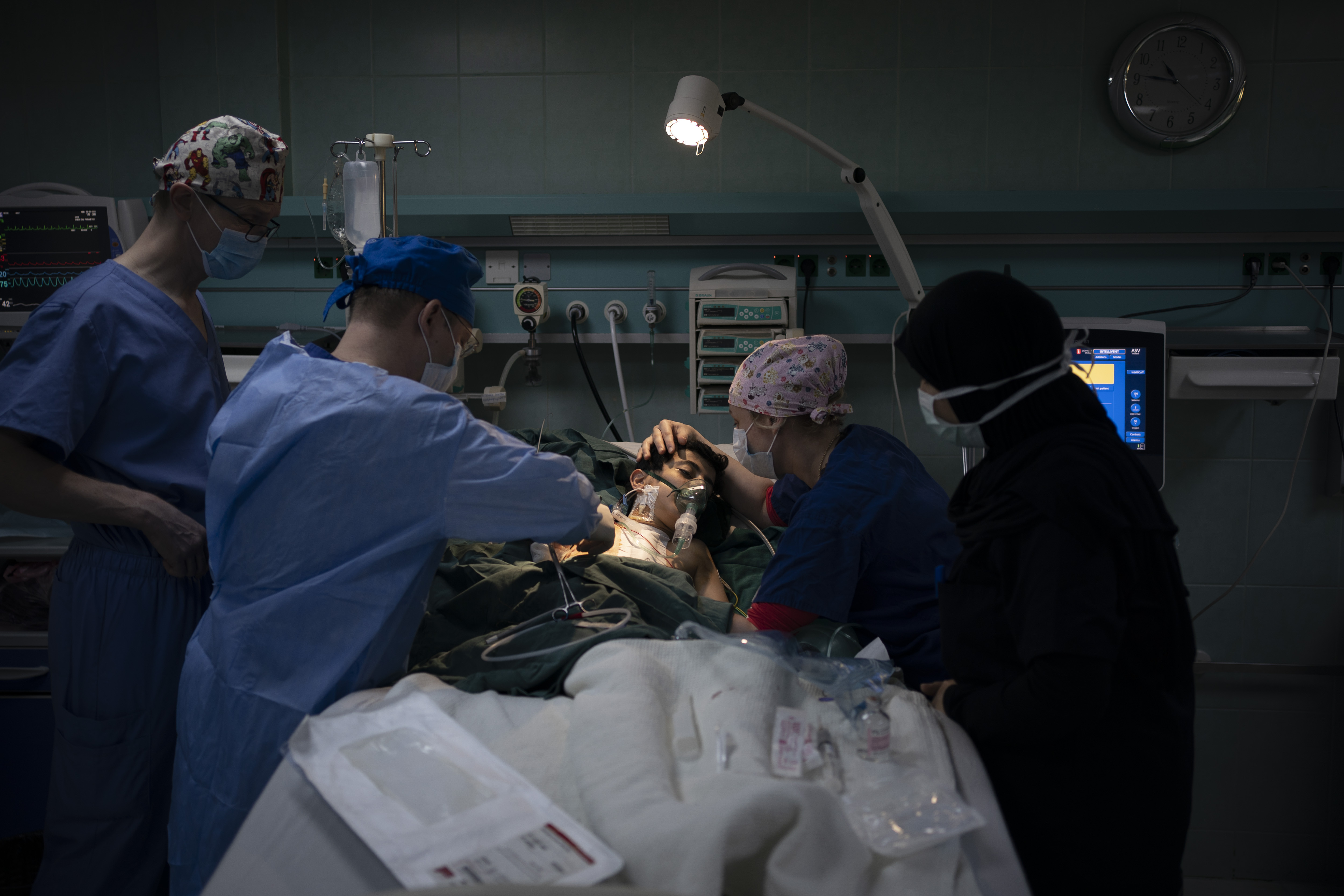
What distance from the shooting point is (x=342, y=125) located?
3176mm

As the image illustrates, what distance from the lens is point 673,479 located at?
2.56 meters

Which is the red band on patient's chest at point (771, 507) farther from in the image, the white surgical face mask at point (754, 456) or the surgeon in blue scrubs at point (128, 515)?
the surgeon in blue scrubs at point (128, 515)

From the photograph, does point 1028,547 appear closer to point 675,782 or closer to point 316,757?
point 675,782

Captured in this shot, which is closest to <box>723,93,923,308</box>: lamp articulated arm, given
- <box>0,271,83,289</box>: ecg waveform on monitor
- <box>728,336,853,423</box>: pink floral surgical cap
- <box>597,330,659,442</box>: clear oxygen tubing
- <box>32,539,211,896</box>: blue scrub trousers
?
<box>728,336,853,423</box>: pink floral surgical cap

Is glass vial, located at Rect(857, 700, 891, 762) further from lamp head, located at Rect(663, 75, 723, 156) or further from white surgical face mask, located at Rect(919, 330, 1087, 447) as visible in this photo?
lamp head, located at Rect(663, 75, 723, 156)

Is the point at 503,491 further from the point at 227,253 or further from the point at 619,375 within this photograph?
the point at 619,375

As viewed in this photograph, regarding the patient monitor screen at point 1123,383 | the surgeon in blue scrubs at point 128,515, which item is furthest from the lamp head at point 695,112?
the patient monitor screen at point 1123,383

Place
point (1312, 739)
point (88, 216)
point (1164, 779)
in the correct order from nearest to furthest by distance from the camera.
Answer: point (1164, 779) < point (88, 216) < point (1312, 739)

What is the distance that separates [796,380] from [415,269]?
90 centimetres

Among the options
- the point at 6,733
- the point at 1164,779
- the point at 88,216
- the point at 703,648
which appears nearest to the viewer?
the point at 1164,779

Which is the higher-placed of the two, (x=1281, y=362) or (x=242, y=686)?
(x=1281, y=362)

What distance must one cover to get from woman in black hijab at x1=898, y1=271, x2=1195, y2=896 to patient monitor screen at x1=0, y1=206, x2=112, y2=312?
2578 millimetres

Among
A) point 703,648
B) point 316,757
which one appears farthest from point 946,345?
point 316,757

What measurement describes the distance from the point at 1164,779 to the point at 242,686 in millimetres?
1423
